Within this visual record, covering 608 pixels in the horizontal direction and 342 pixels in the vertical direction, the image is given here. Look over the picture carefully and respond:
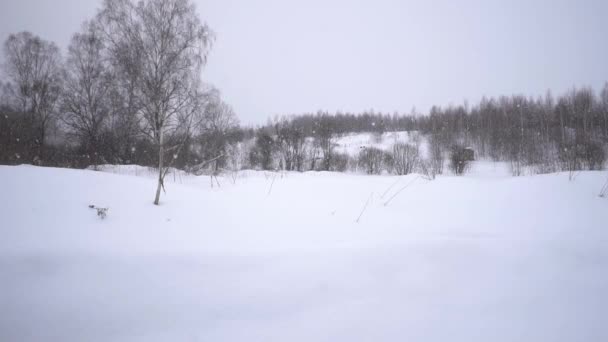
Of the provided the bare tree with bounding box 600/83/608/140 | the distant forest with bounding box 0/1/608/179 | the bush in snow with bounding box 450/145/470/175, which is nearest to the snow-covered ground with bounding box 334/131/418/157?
the distant forest with bounding box 0/1/608/179

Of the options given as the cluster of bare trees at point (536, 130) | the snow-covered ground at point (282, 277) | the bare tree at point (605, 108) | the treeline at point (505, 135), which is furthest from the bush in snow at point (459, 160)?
the snow-covered ground at point (282, 277)

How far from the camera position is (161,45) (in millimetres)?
9031

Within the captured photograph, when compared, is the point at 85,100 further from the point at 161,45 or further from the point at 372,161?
the point at 372,161

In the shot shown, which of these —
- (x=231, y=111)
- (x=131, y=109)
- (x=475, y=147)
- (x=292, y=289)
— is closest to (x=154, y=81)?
(x=131, y=109)

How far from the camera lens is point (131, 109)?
395 inches

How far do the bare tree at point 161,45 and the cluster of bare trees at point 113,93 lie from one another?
4 centimetres

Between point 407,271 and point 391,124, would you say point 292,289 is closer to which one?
point 407,271

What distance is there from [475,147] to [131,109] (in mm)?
32925

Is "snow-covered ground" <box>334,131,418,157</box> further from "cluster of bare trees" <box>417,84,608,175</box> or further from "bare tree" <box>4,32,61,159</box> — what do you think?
"bare tree" <box>4,32,61,159</box>

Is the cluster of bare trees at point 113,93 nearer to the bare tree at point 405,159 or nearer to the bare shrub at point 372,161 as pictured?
the bare shrub at point 372,161

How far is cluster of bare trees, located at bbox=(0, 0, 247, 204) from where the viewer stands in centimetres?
905

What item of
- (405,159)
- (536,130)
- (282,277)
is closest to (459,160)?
(405,159)

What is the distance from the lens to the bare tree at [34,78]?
13008mm

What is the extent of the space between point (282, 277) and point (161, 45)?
11373 millimetres
